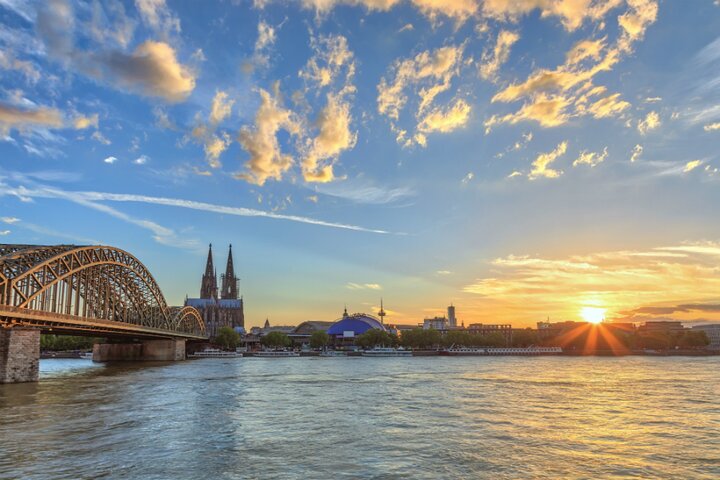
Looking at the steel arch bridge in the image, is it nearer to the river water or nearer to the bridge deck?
the bridge deck

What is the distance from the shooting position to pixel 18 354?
6000 centimetres

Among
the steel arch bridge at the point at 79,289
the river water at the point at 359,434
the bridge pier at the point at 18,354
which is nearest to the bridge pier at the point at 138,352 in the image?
the steel arch bridge at the point at 79,289

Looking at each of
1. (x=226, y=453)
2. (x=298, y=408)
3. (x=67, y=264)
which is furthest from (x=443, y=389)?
(x=67, y=264)

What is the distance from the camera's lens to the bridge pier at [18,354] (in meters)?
57.9

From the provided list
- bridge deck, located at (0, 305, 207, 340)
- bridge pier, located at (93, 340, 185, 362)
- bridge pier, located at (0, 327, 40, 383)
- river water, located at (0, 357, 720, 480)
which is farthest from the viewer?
bridge pier, located at (93, 340, 185, 362)

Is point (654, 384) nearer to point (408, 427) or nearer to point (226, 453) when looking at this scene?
point (408, 427)

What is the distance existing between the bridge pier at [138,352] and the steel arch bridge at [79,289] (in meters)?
4.68

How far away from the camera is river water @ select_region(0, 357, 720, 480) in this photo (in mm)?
22266

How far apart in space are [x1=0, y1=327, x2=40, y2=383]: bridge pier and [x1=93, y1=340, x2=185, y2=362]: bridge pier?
7747 cm

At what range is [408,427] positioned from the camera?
107 ft

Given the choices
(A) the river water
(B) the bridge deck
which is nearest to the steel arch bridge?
(B) the bridge deck

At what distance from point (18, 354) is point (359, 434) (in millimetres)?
50253

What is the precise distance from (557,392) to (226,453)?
4045 cm

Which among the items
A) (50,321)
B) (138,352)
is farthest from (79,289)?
(138,352)
